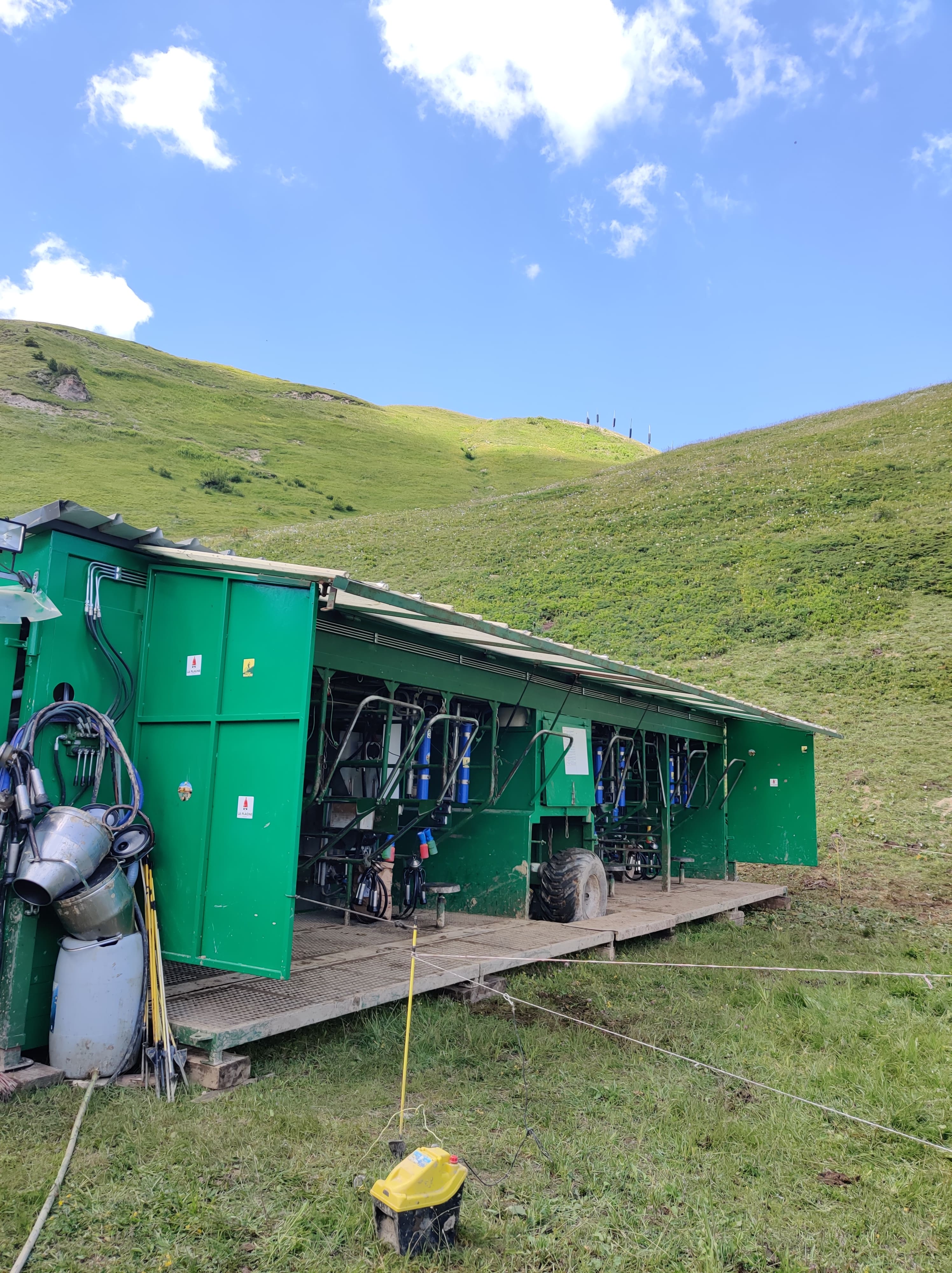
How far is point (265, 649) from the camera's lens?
20.5ft

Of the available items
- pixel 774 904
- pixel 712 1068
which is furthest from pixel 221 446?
pixel 712 1068

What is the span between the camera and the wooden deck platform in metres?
5.75

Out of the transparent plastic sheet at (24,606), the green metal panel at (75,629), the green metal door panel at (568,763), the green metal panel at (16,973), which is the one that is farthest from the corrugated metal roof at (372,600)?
the green metal panel at (16,973)

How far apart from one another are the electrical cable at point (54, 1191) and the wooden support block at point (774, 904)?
10724mm

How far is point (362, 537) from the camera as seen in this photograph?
125 ft

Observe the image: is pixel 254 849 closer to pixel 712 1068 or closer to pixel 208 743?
pixel 208 743

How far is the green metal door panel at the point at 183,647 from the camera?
6.41m

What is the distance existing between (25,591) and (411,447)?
65051 mm

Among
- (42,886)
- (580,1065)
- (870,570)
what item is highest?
(870,570)

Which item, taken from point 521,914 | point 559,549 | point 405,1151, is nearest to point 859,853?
point 521,914

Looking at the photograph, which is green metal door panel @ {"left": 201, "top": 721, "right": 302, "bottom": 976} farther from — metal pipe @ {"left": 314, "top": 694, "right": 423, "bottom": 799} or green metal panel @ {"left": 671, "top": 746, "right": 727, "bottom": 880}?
green metal panel @ {"left": 671, "top": 746, "right": 727, "bottom": 880}

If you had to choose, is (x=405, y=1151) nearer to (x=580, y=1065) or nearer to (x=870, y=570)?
(x=580, y=1065)

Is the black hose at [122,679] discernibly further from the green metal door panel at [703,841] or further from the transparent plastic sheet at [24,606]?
the green metal door panel at [703,841]

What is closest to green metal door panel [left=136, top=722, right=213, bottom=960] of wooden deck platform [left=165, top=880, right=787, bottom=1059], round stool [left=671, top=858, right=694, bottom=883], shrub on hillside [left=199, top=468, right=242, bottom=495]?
wooden deck platform [left=165, top=880, right=787, bottom=1059]
